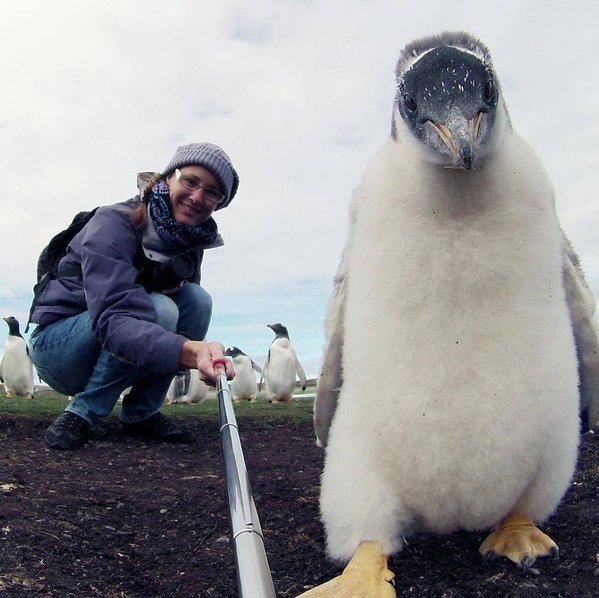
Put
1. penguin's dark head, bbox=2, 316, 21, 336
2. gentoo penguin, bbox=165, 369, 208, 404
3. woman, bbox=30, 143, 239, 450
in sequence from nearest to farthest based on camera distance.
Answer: woman, bbox=30, 143, 239, 450 → gentoo penguin, bbox=165, 369, 208, 404 → penguin's dark head, bbox=2, 316, 21, 336

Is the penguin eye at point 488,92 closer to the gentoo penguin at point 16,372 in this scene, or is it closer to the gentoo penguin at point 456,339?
the gentoo penguin at point 456,339

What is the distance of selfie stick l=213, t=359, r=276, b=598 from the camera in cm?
116

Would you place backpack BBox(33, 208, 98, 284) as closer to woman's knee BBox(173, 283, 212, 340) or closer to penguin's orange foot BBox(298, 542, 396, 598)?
woman's knee BBox(173, 283, 212, 340)

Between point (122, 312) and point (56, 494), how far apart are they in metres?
0.71

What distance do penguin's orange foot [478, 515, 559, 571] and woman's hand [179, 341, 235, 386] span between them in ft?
2.71

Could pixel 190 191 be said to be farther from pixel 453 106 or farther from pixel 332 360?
pixel 453 106

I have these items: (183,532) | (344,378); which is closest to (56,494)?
(183,532)

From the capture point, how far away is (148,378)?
12.6ft

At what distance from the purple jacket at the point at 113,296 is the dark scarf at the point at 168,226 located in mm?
128

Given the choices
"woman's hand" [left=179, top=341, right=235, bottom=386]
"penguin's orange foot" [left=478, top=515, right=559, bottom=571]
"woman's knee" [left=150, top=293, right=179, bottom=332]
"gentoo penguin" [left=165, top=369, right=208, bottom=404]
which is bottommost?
"gentoo penguin" [left=165, top=369, right=208, bottom=404]

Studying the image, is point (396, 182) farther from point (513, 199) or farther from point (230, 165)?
point (230, 165)

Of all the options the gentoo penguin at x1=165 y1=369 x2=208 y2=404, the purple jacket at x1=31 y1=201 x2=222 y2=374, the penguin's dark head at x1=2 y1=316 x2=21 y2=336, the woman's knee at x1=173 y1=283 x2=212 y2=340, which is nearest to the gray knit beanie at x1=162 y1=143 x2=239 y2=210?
the purple jacket at x1=31 y1=201 x2=222 y2=374

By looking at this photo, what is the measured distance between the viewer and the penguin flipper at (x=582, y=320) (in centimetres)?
193

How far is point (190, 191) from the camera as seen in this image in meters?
2.98
